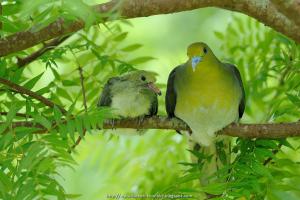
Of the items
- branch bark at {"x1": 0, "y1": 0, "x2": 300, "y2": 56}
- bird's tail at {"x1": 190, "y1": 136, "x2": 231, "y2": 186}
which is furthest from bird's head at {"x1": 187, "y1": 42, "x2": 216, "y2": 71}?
branch bark at {"x1": 0, "y1": 0, "x2": 300, "y2": 56}

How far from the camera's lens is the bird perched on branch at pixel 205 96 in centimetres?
359

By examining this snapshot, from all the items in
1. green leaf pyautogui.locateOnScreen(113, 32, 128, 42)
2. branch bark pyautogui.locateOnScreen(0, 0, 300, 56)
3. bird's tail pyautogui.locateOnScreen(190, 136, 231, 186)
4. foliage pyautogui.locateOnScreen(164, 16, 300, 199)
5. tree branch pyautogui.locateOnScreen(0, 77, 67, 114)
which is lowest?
bird's tail pyautogui.locateOnScreen(190, 136, 231, 186)

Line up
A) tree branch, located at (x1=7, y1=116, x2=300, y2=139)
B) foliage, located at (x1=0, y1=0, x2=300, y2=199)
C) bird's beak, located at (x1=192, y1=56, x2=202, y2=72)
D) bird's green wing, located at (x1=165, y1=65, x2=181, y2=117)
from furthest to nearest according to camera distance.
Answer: bird's green wing, located at (x1=165, y1=65, x2=181, y2=117), bird's beak, located at (x1=192, y1=56, x2=202, y2=72), tree branch, located at (x1=7, y1=116, x2=300, y2=139), foliage, located at (x1=0, y1=0, x2=300, y2=199)

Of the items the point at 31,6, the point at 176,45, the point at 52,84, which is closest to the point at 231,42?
the point at 52,84

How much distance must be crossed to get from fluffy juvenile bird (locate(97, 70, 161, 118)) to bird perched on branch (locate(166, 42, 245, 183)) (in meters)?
0.20

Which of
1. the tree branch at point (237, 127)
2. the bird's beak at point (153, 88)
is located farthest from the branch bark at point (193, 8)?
the bird's beak at point (153, 88)

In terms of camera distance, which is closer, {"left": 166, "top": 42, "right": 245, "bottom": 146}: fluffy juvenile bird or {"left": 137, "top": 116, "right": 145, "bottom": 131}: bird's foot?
{"left": 137, "top": 116, "right": 145, "bottom": 131}: bird's foot

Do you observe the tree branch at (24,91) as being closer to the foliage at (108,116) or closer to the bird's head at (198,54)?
the foliage at (108,116)

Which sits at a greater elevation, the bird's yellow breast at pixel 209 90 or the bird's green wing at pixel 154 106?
the bird's yellow breast at pixel 209 90

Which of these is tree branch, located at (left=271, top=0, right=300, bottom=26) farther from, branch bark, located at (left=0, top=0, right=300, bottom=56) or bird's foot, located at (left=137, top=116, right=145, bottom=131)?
bird's foot, located at (left=137, top=116, right=145, bottom=131)

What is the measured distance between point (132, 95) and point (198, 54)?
0.54m

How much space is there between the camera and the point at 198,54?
3.59m

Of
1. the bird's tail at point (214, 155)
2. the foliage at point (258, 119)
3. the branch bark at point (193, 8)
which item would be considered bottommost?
the bird's tail at point (214, 155)

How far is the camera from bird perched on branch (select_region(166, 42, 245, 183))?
3588 millimetres
